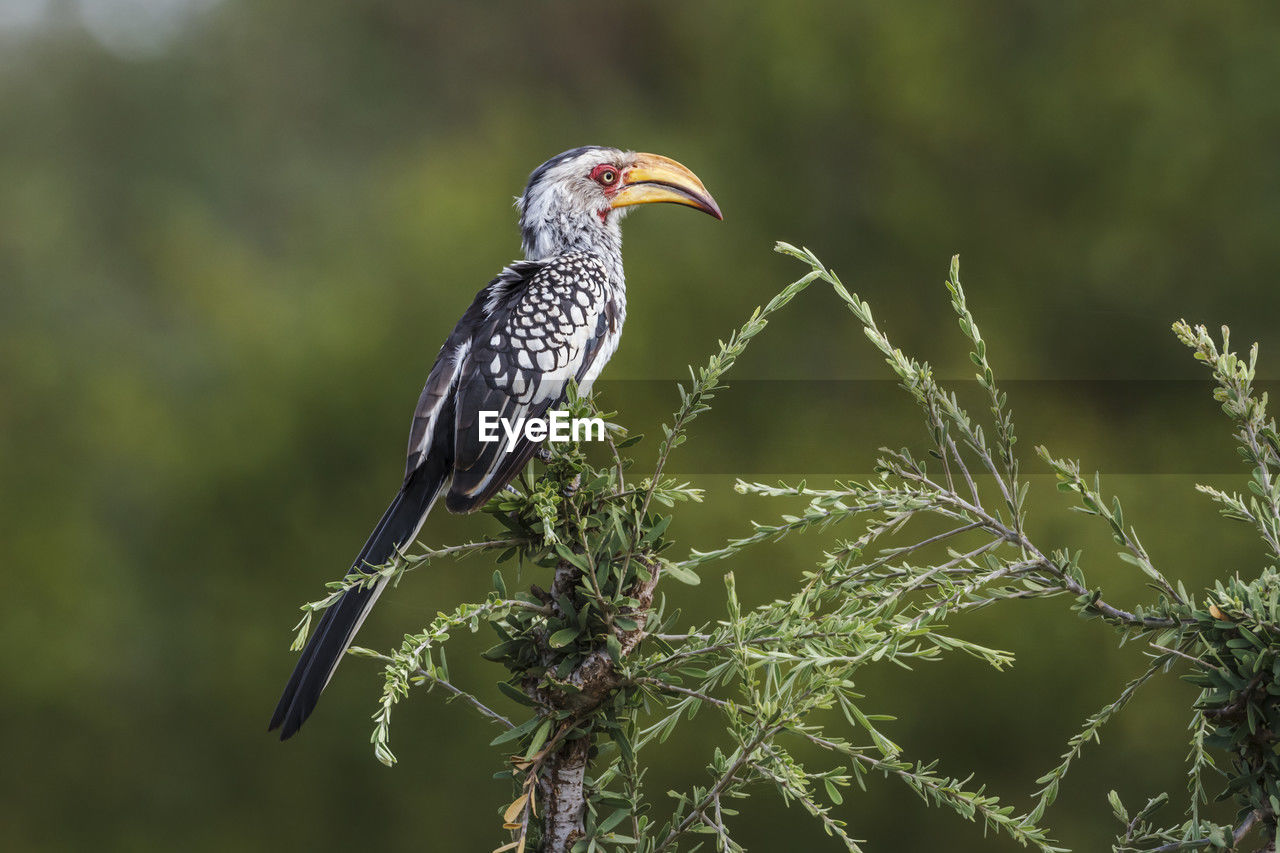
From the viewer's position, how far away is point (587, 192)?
1.36 meters

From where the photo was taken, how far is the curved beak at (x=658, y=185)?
1331 millimetres

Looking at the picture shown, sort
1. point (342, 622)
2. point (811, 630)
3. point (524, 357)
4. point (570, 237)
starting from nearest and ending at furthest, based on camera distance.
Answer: point (811, 630)
point (342, 622)
point (524, 357)
point (570, 237)

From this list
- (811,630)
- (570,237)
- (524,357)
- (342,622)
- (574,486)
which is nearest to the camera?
(811,630)

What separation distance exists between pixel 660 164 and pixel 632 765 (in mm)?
826

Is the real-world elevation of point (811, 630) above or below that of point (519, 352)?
below

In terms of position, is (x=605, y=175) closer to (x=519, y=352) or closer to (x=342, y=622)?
(x=519, y=352)

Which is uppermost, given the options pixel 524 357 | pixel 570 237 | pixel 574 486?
pixel 570 237

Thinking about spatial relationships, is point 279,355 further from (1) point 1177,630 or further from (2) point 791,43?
(1) point 1177,630

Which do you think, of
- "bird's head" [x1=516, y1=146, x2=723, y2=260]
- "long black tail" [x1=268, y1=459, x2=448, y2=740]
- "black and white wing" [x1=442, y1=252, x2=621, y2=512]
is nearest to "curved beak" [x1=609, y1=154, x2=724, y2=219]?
"bird's head" [x1=516, y1=146, x2=723, y2=260]

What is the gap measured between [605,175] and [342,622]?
0.68m

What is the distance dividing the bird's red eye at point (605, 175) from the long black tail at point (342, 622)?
488 mm

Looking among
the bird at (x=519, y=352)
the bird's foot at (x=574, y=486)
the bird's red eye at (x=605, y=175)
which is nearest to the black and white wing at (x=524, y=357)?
the bird at (x=519, y=352)

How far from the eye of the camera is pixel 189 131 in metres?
3.23

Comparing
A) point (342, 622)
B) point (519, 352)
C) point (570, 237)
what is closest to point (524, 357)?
point (519, 352)
